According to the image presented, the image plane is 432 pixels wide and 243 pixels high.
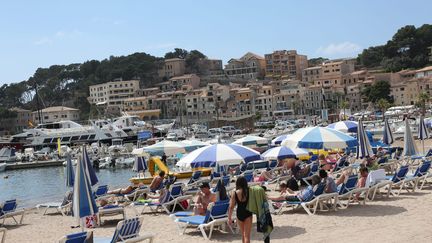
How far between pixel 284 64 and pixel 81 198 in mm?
139572

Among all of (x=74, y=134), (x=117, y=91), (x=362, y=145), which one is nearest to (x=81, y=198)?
(x=362, y=145)

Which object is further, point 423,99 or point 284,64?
point 284,64

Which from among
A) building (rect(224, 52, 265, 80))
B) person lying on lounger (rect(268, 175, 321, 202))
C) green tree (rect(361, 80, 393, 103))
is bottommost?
person lying on lounger (rect(268, 175, 321, 202))

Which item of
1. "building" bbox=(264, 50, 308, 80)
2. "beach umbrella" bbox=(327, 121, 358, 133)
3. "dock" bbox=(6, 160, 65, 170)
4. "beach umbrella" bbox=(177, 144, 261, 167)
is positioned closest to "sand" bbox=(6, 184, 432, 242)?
"beach umbrella" bbox=(177, 144, 261, 167)

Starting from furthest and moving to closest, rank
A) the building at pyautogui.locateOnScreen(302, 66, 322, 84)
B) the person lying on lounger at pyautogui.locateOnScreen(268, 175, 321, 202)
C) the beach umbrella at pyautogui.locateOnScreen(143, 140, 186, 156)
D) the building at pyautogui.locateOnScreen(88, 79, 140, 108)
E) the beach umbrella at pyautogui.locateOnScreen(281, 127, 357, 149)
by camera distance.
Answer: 1. the building at pyautogui.locateOnScreen(302, 66, 322, 84)
2. the building at pyautogui.locateOnScreen(88, 79, 140, 108)
3. the beach umbrella at pyautogui.locateOnScreen(143, 140, 186, 156)
4. the beach umbrella at pyautogui.locateOnScreen(281, 127, 357, 149)
5. the person lying on lounger at pyautogui.locateOnScreen(268, 175, 321, 202)

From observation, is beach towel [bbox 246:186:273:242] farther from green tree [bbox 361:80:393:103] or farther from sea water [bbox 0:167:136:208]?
green tree [bbox 361:80:393:103]

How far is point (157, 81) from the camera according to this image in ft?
486

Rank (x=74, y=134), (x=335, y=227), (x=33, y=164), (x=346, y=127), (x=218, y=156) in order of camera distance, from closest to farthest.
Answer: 1. (x=335, y=227)
2. (x=218, y=156)
3. (x=346, y=127)
4. (x=33, y=164)
5. (x=74, y=134)

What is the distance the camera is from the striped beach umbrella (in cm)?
973

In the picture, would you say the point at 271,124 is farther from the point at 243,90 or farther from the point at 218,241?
the point at 218,241

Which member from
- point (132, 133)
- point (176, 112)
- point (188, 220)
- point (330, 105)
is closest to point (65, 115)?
point (176, 112)

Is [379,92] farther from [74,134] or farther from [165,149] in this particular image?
[165,149]

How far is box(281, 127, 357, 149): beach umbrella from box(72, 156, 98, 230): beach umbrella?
305 inches

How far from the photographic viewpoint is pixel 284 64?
147000 mm
